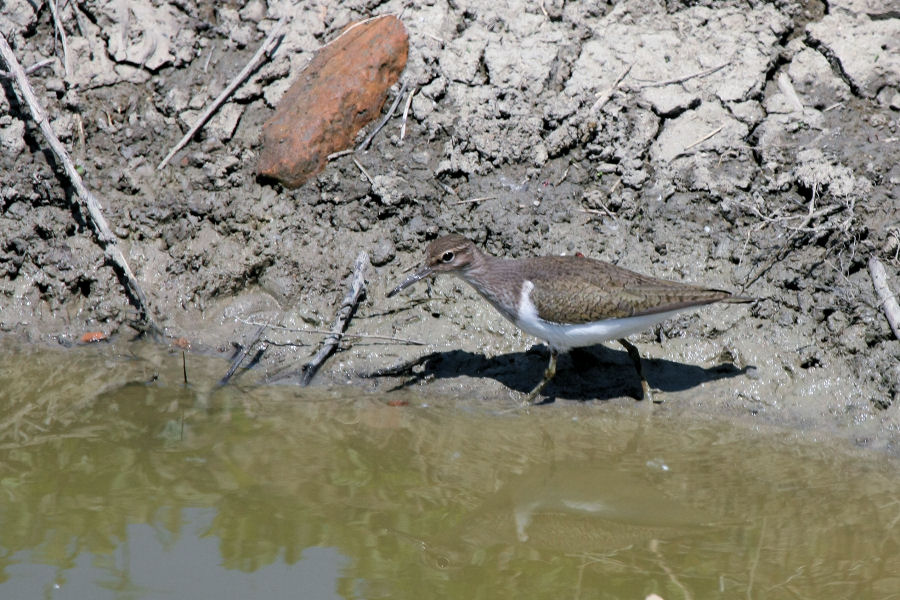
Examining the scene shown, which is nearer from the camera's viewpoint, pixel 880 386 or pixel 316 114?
pixel 880 386

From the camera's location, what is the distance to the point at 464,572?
220 inches

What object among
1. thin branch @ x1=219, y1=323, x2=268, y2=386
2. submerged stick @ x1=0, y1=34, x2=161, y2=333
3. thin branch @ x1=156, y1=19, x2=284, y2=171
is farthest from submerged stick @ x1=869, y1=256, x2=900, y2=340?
submerged stick @ x1=0, y1=34, x2=161, y2=333

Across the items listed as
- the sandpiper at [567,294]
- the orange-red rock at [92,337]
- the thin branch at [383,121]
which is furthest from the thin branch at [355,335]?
the thin branch at [383,121]

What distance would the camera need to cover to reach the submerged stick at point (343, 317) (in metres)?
8.02

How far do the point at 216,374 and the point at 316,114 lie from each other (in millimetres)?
2582

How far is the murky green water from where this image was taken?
5535mm

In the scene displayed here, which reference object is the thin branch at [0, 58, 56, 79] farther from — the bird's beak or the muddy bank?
the bird's beak

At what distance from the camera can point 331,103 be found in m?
8.84

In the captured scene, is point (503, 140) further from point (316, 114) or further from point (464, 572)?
point (464, 572)

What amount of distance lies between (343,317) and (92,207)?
2467mm

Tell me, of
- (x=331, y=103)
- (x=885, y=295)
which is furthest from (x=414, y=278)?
(x=885, y=295)

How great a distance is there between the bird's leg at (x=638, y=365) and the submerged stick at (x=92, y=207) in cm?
409

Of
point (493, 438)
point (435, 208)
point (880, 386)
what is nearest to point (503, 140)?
point (435, 208)

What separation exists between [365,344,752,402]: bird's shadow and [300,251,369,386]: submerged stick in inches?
16.4
